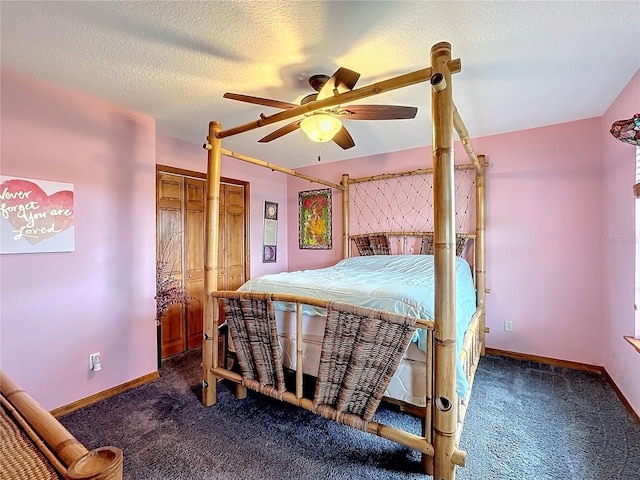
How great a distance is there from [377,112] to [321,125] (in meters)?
0.36

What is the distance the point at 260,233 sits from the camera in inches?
168

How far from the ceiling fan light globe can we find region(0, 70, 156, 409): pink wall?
62.5 inches

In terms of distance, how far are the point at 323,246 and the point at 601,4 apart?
3413 millimetres

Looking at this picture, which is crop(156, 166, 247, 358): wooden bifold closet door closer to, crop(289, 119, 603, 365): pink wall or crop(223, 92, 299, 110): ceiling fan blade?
crop(223, 92, 299, 110): ceiling fan blade

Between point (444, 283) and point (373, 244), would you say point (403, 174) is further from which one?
point (444, 283)

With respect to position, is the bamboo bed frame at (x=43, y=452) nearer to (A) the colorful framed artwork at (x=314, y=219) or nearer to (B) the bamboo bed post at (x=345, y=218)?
(B) the bamboo bed post at (x=345, y=218)

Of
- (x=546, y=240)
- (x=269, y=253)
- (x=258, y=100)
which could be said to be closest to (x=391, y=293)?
(x=258, y=100)

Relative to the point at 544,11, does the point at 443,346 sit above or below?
below

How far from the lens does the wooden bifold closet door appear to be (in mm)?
3209

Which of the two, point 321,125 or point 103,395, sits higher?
point 321,125

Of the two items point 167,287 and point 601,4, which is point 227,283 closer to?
point 167,287

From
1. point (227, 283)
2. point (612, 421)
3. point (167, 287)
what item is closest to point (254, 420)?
point (167, 287)

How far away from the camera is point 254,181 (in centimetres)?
418

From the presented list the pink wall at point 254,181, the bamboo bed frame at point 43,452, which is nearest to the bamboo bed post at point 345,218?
the pink wall at point 254,181
